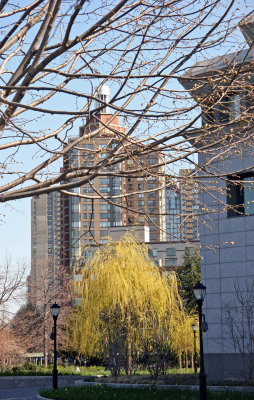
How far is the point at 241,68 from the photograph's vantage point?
970 centimetres

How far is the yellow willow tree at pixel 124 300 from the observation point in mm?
29578

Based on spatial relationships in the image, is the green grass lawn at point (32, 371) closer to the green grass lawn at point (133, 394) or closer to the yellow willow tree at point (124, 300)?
the yellow willow tree at point (124, 300)

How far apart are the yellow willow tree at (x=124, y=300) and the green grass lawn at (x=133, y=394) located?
20.7ft

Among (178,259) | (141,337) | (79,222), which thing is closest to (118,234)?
(178,259)

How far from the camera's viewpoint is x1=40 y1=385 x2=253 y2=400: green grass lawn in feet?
58.2

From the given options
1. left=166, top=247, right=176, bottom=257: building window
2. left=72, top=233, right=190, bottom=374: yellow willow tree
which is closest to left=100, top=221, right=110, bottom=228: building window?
left=166, top=247, right=176, bottom=257: building window

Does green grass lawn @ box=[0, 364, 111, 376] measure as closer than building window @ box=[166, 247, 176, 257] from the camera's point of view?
Yes

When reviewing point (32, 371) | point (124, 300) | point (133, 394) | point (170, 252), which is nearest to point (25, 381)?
point (32, 371)

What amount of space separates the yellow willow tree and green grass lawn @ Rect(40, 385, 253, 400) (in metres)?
6.32

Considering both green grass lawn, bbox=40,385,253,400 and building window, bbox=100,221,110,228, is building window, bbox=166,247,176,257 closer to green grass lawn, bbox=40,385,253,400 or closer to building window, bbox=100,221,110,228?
building window, bbox=100,221,110,228

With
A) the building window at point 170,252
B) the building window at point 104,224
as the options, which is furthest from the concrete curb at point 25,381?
the building window at point 104,224

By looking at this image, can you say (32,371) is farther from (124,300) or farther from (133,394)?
(133,394)

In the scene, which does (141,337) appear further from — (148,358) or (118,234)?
(118,234)

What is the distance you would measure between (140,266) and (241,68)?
2415cm
